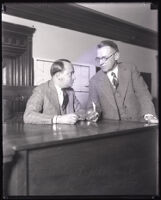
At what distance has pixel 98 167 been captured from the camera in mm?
1497

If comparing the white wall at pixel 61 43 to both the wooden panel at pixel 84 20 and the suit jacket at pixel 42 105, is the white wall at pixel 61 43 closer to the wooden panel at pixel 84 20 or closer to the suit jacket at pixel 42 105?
the wooden panel at pixel 84 20

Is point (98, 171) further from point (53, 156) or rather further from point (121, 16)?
point (121, 16)

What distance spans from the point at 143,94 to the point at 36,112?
1.18 meters

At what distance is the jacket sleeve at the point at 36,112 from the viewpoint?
2.13 m

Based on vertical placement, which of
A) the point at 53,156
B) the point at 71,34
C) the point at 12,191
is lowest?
the point at 12,191

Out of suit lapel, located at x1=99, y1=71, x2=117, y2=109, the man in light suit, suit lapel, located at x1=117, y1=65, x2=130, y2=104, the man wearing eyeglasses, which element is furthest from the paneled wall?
suit lapel, located at x1=117, y1=65, x2=130, y2=104

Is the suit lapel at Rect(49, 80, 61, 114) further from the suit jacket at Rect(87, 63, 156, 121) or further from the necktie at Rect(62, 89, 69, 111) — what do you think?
the suit jacket at Rect(87, 63, 156, 121)

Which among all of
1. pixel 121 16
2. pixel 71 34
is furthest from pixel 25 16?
pixel 121 16

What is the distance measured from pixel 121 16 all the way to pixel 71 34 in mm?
1275

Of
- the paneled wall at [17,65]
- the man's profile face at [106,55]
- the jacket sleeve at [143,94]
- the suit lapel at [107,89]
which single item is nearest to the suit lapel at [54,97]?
the suit lapel at [107,89]

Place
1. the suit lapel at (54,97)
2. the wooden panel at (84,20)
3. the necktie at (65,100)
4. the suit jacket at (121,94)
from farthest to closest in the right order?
the wooden panel at (84,20) → the suit jacket at (121,94) → the necktie at (65,100) → the suit lapel at (54,97)

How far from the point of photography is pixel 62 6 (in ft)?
12.5

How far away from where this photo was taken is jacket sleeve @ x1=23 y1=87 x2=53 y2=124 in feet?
6.98

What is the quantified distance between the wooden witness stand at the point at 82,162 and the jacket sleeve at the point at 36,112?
0.57 metres
